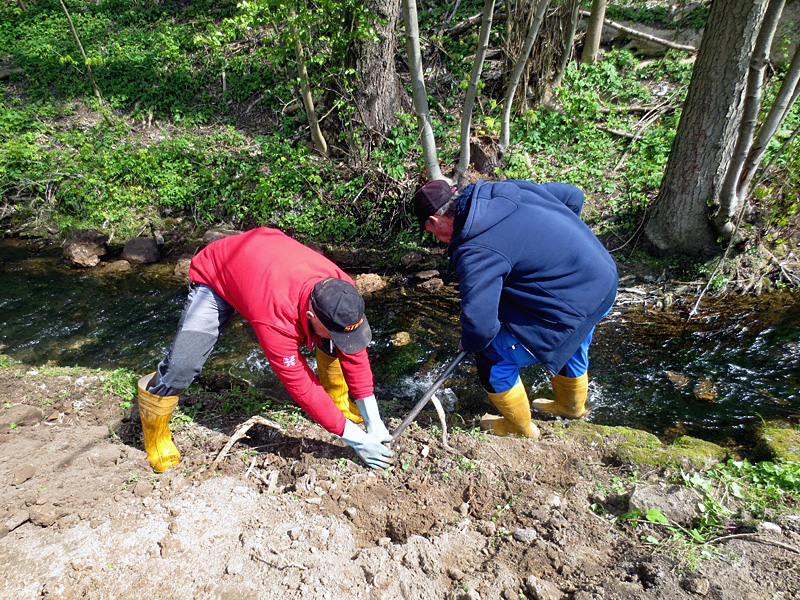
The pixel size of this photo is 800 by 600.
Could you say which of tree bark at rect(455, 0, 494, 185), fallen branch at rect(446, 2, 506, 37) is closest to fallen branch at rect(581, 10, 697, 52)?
fallen branch at rect(446, 2, 506, 37)

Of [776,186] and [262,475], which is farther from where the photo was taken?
[776,186]

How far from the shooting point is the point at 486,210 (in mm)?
2111

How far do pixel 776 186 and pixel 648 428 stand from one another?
3077 mm

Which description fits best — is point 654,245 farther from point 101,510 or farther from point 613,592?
point 101,510

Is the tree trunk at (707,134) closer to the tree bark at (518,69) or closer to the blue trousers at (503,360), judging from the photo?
the tree bark at (518,69)

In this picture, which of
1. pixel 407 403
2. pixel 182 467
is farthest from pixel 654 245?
pixel 182 467

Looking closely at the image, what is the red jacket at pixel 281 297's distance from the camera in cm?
215

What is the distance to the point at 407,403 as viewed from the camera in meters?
3.61

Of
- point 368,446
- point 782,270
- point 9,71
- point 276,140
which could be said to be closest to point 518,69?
point 782,270

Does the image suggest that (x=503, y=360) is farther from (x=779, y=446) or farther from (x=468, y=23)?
(x=468, y=23)

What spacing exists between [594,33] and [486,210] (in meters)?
6.74

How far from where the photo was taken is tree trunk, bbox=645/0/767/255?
3.80 m

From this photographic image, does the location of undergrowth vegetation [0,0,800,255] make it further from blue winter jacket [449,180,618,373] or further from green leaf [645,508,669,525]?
green leaf [645,508,669,525]

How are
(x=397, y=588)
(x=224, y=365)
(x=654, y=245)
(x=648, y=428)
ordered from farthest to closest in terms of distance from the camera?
(x=654, y=245) → (x=224, y=365) → (x=648, y=428) → (x=397, y=588)
